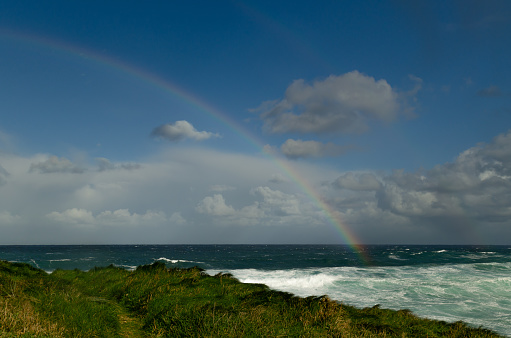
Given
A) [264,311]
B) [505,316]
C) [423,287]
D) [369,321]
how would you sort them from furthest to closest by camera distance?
[423,287]
[505,316]
[369,321]
[264,311]

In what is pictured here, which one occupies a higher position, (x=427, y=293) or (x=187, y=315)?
(x=187, y=315)

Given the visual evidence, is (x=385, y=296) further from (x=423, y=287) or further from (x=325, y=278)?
(x=325, y=278)

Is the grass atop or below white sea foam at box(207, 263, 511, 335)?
atop

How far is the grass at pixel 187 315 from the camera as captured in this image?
8.28m

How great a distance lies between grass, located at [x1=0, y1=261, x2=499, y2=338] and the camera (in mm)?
8281

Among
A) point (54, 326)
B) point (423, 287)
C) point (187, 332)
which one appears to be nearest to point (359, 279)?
point (423, 287)

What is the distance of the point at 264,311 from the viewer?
10508mm

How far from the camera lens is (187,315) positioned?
985 centimetres

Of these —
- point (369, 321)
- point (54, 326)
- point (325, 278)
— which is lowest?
point (325, 278)

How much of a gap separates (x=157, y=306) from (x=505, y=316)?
911 inches

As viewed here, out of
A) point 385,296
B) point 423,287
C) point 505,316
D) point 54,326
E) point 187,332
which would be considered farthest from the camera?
point 423,287

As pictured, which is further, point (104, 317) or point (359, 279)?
point (359, 279)

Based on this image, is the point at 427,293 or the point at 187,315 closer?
the point at 187,315

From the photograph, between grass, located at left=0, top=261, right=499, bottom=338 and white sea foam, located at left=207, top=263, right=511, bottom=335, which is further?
white sea foam, located at left=207, top=263, right=511, bottom=335
